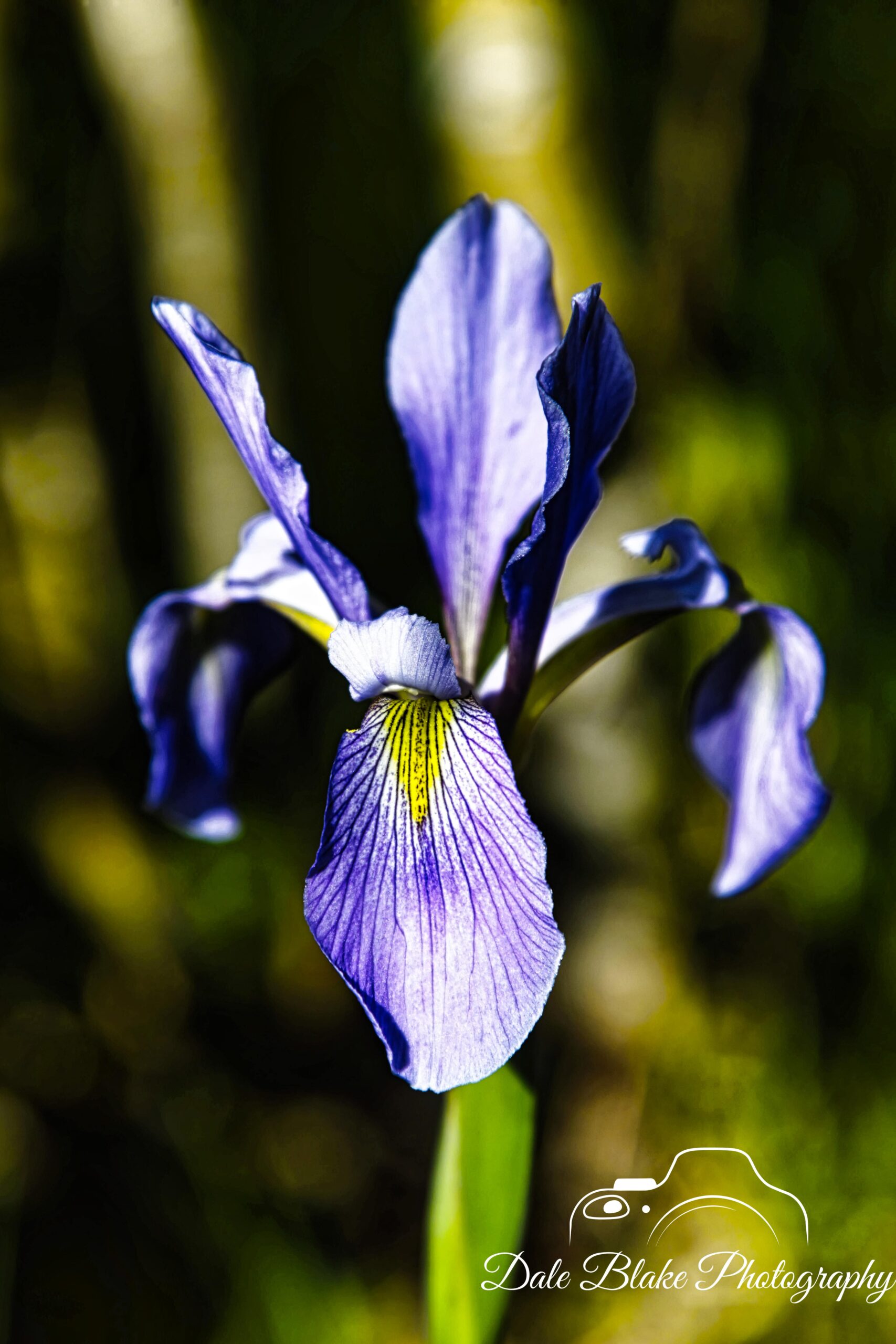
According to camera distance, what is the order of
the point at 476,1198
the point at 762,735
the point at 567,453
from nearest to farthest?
1. the point at 567,453
2. the point at 476,1198
3. the point at 762,735

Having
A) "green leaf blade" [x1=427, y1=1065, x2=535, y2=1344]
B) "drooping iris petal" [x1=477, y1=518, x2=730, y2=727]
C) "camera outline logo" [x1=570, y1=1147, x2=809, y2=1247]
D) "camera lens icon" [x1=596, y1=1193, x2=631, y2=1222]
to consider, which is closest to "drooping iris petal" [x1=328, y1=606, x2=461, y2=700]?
"drooping iris petal" [x1=477, y1=518, x2=730, y2=727]

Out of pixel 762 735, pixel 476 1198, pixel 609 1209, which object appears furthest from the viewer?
pixel 609 1209

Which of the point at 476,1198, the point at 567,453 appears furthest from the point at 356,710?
the point at 567,453

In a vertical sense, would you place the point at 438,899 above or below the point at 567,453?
below

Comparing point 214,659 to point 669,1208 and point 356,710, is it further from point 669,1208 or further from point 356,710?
point 669,1208

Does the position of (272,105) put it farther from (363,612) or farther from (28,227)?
(363,612)

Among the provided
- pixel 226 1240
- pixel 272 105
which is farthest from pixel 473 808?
pixel 272 105
